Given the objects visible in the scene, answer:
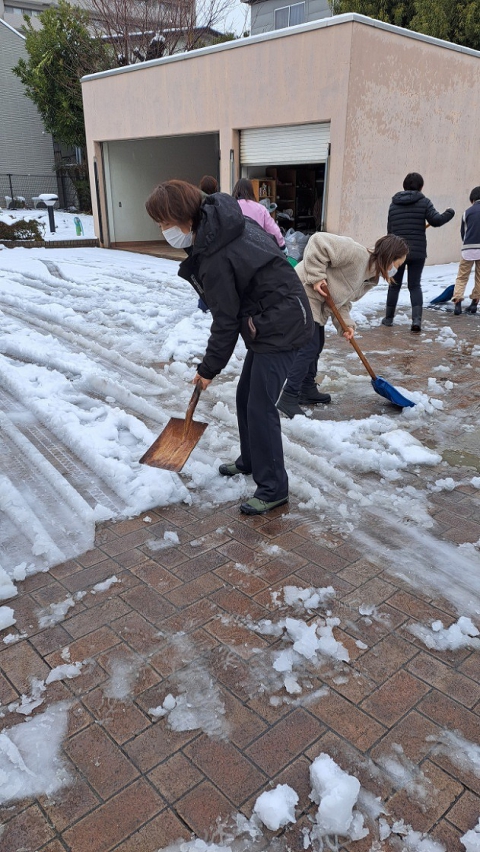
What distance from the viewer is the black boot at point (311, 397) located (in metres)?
4.93

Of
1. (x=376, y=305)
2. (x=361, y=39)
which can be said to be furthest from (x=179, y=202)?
(x=361, y=39)

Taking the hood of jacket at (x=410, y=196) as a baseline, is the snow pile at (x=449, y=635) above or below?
below

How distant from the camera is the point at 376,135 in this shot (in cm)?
1013

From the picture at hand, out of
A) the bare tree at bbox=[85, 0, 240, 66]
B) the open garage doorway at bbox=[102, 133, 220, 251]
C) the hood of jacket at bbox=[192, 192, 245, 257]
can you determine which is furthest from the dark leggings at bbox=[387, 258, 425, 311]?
the bare tree at bbox=[85, 0, 240, 66]

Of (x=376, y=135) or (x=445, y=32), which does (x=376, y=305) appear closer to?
(x=376, y=135)

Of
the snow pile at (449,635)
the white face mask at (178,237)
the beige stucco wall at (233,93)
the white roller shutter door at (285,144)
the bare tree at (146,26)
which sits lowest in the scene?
the snow pile at (449,635)

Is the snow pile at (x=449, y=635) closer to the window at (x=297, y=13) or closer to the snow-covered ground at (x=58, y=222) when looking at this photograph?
the snow-covered ground at (x=58, y=222)

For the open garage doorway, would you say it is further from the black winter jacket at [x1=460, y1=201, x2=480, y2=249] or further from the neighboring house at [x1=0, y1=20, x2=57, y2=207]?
the neighboring house at [x1=0, y1=20, x2=57, y2=207]

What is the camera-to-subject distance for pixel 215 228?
2.66 metres

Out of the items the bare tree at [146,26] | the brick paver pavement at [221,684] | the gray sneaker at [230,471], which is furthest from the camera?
the bare tree at [146,26]

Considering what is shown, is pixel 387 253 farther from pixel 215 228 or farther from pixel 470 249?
pixel 470 249

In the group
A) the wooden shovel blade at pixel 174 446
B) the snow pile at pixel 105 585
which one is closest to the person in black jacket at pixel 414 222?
the wooden shovel blade at pixel 174 446

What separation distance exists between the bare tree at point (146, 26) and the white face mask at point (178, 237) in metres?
21.9

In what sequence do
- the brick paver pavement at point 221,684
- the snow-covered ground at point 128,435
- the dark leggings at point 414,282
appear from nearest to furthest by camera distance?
1. the brick paver pavement at point 221,684
2. the snow-covered ground at point 128,435
3. the dark leggings at point 414,282
